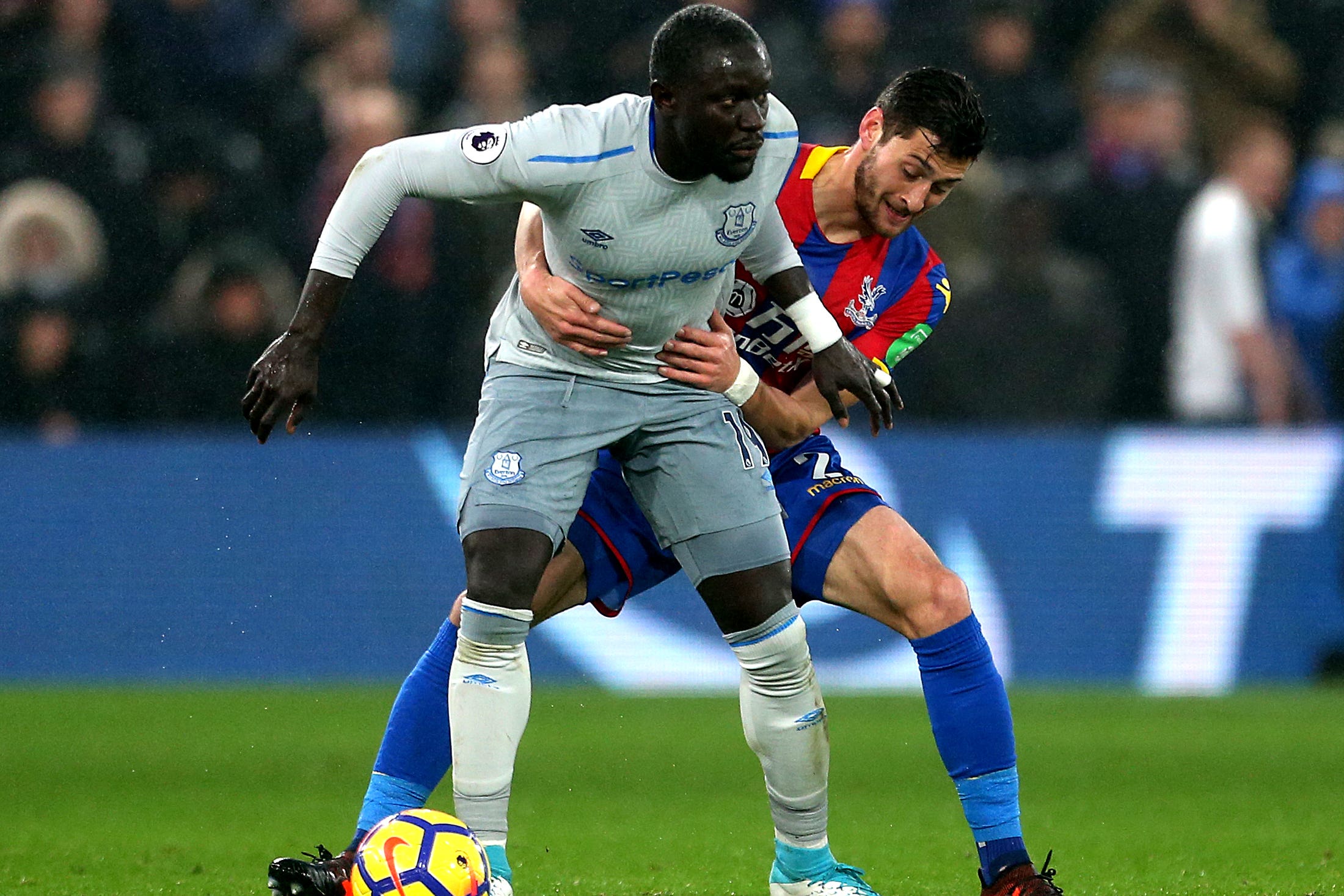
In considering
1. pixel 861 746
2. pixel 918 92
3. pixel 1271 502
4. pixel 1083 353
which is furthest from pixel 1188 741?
pixel 918 92

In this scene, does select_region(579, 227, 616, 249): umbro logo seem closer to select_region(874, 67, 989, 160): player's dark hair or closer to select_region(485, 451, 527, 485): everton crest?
select_region(485, 451, 527, 485): everton crest

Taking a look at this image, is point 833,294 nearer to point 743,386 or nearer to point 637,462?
point 743,386

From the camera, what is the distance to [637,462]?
464 cm

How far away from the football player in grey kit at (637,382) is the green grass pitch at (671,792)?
583 millimetres

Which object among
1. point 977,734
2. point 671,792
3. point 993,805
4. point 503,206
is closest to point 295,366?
point 977,734

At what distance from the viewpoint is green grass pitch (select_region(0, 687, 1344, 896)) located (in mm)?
5023

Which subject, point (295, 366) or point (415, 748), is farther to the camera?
point (415, 748)

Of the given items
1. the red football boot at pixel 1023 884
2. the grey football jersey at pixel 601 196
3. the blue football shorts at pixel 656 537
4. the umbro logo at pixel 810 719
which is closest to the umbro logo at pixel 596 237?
the grey football jersey at pixel 601 196

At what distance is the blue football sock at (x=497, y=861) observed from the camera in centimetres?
431

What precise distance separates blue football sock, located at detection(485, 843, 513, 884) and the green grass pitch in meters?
0.32

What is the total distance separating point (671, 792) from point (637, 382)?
2.59m

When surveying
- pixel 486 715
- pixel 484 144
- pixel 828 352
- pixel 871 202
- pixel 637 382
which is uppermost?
pixel 871 202

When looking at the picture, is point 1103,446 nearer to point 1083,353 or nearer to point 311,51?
point 1083,353

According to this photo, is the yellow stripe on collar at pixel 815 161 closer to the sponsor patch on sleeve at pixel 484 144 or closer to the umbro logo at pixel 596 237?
the umbro logo at pixel 596 237
